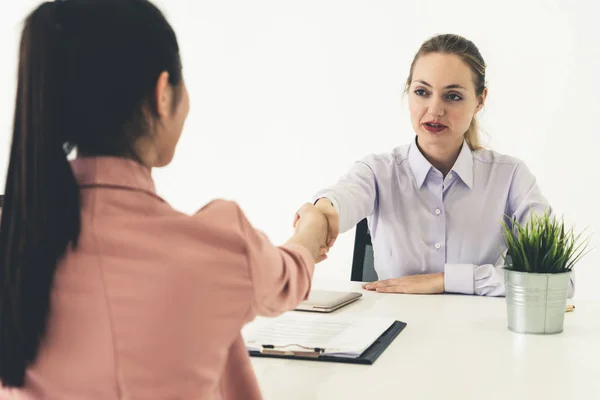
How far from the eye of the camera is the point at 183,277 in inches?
28.5

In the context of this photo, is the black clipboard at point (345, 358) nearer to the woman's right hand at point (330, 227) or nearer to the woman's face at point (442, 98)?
the woman's right hand at point (330, 227)

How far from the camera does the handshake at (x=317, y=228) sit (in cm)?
143

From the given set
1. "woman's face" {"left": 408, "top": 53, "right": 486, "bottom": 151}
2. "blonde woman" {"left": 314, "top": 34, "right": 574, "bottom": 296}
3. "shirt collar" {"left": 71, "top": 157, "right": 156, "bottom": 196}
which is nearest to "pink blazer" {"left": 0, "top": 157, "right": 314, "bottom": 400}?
"shirt collar" {"left": 71, "top": 157, "right": 156, "bottom": 196}

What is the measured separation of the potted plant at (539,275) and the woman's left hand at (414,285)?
0.45 m

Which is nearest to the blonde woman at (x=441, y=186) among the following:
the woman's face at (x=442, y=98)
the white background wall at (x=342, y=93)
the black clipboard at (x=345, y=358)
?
the woman's face at (x=442, y=98)

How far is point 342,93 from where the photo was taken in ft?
12.7

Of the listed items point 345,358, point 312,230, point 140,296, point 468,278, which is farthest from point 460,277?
point 140,296

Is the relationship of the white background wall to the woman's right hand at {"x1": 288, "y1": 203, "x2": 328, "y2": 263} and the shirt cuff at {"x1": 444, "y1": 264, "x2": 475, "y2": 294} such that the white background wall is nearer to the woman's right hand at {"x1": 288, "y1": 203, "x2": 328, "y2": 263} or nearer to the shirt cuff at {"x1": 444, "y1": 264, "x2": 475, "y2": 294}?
the shirt cuff at {"x1": 444, "y1": 264, "x2": 475, "y2": 294}

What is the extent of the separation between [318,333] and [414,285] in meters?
0.58

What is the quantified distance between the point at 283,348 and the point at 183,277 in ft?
1.68

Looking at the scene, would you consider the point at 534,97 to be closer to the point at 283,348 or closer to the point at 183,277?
the point at 283,348

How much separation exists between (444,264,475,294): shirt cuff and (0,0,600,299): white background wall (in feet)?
6.31

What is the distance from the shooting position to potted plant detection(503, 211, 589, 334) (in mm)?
1321

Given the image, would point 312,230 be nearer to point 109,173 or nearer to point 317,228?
point 317,228
